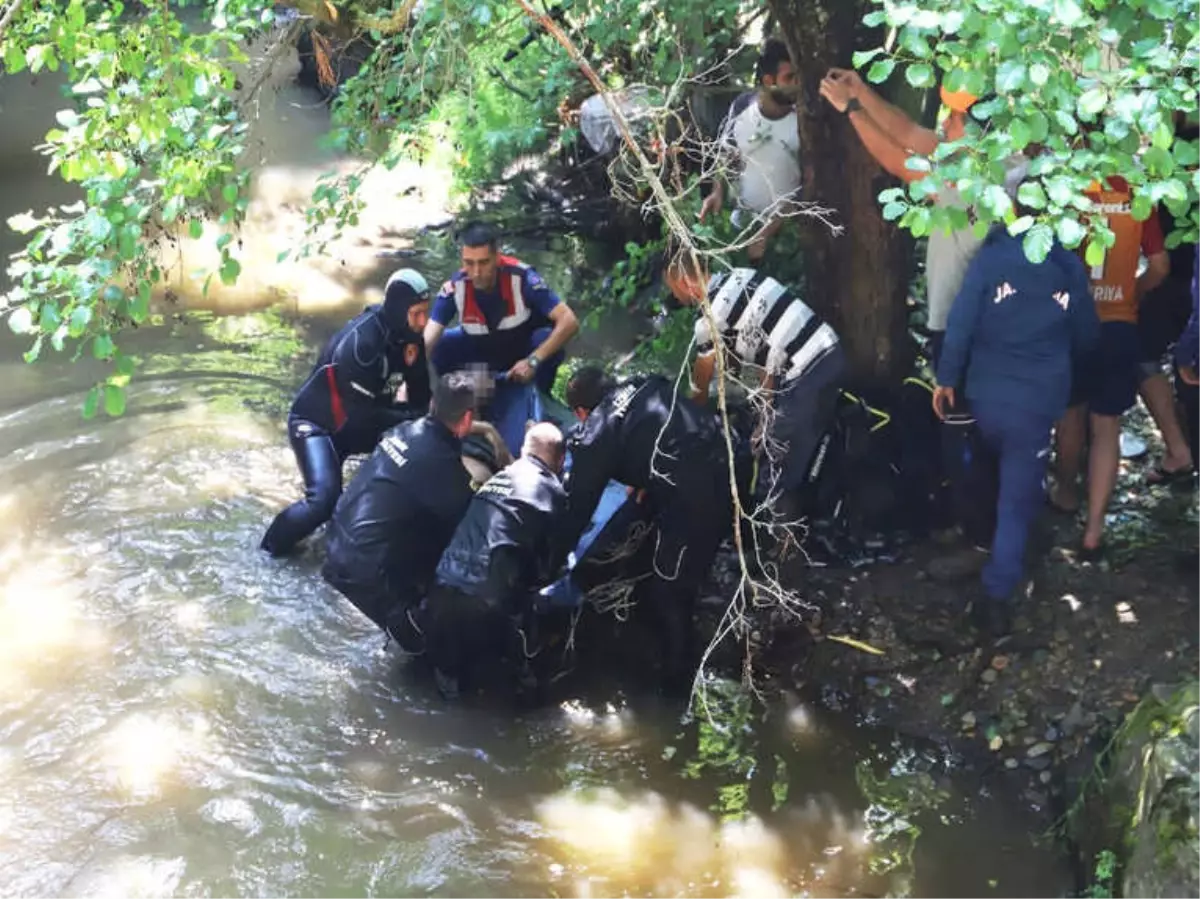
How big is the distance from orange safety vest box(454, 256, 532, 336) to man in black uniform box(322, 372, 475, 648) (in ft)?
3.94

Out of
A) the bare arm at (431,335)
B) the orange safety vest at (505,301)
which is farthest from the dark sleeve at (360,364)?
the orange safety vest at (505,301)

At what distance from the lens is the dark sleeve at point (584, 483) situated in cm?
485

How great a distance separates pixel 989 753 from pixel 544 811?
1.78 metres

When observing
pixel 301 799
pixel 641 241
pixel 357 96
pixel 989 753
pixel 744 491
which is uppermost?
pixel 357 96

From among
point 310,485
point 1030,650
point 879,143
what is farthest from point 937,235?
point 310,485

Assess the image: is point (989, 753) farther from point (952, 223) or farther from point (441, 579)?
point (952, 223)

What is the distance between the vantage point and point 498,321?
6340mm

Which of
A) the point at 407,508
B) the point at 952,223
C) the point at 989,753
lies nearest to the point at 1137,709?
the point at 989,753

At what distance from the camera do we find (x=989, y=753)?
471 cm

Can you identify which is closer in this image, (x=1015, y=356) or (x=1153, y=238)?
(x=1015, y=356)

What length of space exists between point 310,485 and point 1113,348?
3.88 meters

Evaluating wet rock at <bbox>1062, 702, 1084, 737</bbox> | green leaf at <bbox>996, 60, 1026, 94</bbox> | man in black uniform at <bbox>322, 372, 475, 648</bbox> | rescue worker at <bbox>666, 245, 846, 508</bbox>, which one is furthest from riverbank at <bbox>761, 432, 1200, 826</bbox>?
green leaf at <bbox>996, 60, 1026, 94</bbox>

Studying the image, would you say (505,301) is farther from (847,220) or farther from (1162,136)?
(1162,136)

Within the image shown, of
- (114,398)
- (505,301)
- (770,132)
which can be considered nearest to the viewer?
(114,398)
